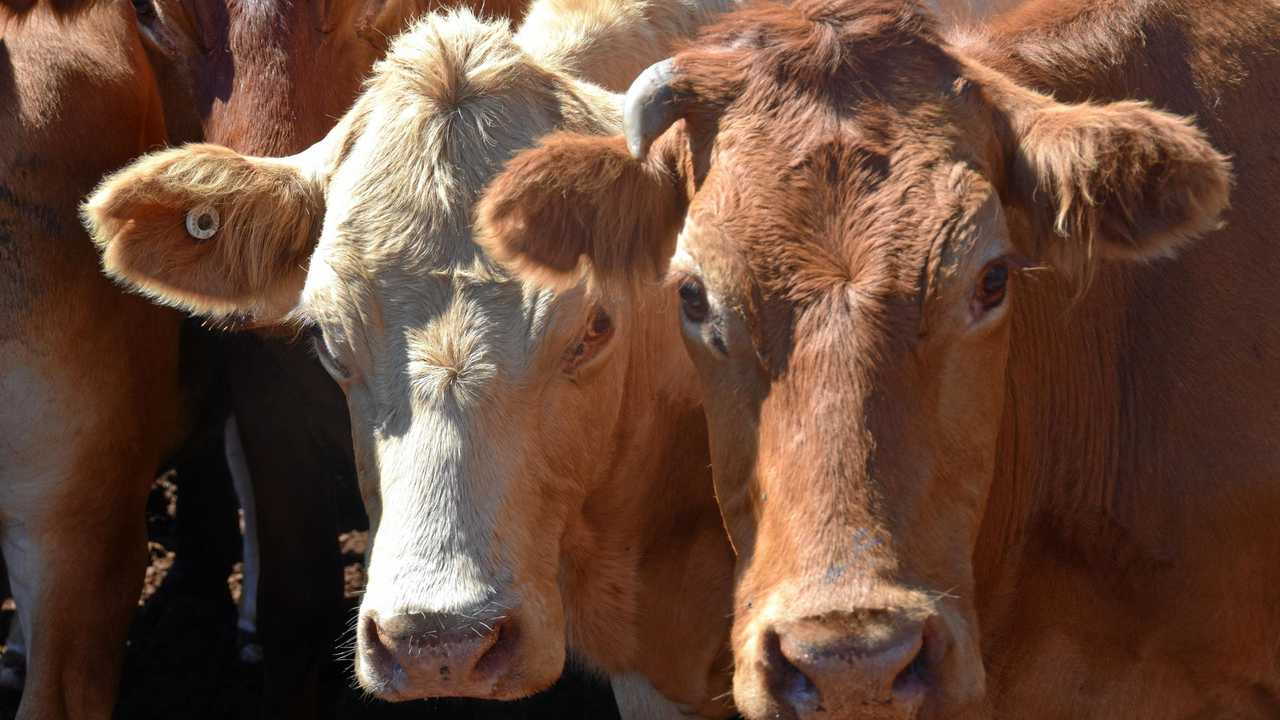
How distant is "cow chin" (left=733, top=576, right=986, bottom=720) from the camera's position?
10.6 ft

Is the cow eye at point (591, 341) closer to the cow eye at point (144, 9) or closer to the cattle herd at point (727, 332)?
the cattle herd at point (727, 332)

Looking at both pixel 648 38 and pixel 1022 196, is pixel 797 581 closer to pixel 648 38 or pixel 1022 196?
pixel 1022 196

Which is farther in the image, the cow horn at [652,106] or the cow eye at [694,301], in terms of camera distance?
the cow horn at [652,106]

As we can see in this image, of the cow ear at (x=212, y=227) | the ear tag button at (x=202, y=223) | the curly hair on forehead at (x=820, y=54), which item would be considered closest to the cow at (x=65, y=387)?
A: the cow ear at (x=212, y=227)

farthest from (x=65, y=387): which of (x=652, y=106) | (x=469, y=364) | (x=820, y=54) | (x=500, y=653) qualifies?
(x=820, y=54)

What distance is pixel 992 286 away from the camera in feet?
11.7

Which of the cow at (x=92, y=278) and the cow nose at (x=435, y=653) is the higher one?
the cow at (x=92, y=278)

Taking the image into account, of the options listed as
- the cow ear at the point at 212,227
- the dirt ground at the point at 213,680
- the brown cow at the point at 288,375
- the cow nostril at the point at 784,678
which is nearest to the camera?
the cow nostril at the point at 784,678

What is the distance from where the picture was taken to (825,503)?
3355mm

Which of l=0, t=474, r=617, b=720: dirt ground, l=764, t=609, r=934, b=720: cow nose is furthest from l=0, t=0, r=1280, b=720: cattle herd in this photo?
l=0, t=474, r=617, b=720: dirt ground

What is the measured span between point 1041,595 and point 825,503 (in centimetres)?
128

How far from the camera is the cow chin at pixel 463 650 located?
3688mm

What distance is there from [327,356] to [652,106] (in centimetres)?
124

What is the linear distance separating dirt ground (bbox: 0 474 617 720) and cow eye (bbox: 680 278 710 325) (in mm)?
2869
